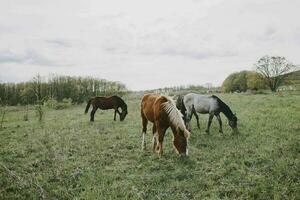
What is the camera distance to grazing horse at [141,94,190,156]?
8.99 metres

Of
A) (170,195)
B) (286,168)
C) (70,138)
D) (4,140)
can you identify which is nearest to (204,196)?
(170,195)

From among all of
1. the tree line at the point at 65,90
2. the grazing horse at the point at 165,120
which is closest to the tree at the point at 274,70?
the tree line at the point at 65,90

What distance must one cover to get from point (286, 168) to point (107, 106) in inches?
589

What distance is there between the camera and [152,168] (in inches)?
330

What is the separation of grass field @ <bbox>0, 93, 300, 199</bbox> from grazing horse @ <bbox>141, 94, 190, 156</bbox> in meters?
0.41

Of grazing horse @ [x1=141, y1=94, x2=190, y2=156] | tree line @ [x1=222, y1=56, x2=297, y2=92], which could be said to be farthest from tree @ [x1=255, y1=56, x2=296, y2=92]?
grazing horse @ [x1=141, y1=94, x2=190, y2=156]

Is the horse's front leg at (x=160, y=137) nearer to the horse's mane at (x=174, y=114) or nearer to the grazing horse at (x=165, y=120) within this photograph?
the grazing horse at (x=165, y=120)

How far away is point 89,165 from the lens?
8.85 metres

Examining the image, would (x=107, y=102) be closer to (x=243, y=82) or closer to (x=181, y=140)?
(x=181, y=140)

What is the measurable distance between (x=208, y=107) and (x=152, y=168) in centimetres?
661

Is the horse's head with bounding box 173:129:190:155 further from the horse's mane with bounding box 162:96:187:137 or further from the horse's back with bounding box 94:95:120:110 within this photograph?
the horse's back with bounding box 94:95:120:110

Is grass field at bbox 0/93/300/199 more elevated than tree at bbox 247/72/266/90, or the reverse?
tree at bbox 247/72/266/90

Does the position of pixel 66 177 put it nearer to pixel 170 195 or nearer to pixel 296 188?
pixel 170 195

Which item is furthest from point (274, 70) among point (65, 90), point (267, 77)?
point (65, 90)
